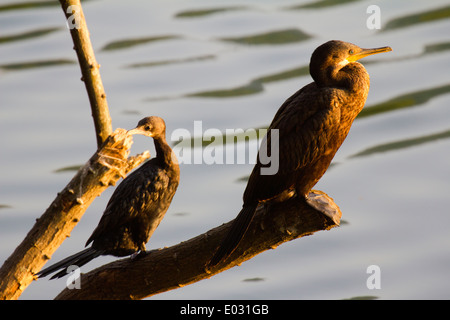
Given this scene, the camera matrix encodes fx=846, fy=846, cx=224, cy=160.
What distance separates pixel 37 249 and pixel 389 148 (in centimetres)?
459

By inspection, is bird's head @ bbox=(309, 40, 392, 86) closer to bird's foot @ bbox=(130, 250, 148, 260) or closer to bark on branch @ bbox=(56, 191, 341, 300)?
bark on branch @ bbox=(56, 191, 341, 300)

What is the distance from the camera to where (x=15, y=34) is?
28.2 ft

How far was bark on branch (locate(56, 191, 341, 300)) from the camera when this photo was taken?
322cm

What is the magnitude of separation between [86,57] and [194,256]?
2.90ft

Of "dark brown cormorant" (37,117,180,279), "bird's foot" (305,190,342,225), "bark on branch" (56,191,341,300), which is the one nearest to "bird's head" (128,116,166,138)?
"dark brown cormorant" (37,117,180,279)

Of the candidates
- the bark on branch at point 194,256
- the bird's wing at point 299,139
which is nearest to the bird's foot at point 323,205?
the bark on branch at point 194,256

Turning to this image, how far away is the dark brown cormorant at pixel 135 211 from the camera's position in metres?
3.43

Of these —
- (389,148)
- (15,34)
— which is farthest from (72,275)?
(15,34)

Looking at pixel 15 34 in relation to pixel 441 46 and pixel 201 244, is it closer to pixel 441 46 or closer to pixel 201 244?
pixel 441 46

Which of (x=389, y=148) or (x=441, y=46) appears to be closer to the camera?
(x=389, y=148)

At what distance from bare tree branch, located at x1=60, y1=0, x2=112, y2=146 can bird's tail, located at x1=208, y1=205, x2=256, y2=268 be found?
68 centimetres

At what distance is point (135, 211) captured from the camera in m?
3.43

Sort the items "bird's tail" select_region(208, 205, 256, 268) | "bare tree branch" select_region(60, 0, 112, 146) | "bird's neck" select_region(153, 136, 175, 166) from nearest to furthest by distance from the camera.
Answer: "bird's tail" select_region(208, 205, 256, 268) < "bare tree branch" select_region(60, 0, 112, 146) < "bird's neck" select_region(153, 136, 175, 166)
